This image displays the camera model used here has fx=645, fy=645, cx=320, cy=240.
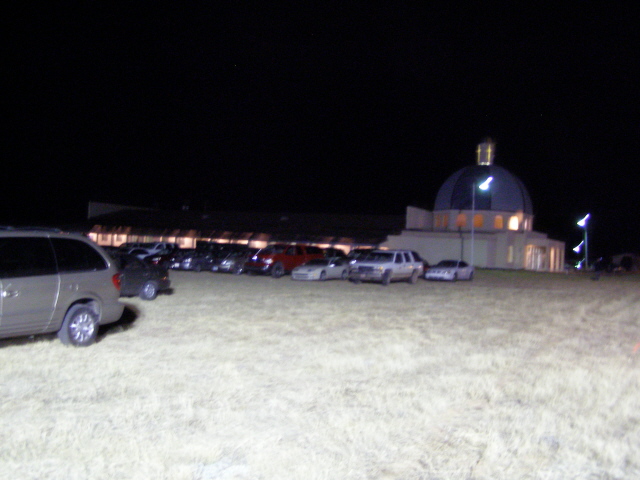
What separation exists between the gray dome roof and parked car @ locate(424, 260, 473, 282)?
2117 centimetres

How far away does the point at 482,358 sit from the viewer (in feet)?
33.0

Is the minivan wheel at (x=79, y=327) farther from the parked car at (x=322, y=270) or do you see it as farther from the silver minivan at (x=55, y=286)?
the parked car at (x=322, y=270)

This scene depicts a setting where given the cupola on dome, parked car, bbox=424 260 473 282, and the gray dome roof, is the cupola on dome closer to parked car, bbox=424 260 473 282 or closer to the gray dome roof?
the gray dome roof

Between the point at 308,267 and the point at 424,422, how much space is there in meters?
21.8

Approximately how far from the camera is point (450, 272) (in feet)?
105

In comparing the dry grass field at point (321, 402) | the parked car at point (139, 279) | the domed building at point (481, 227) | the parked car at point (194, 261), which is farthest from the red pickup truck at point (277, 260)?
the domed building at point (481, 227)

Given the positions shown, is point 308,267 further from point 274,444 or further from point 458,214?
point 458,214

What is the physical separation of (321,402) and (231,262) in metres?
25.4

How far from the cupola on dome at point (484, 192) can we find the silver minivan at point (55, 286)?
4577 cm

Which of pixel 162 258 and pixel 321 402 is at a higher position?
pixel 162 258

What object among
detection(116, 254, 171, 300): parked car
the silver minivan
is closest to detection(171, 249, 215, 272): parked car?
detection(116, 254, 171, 300): parked car

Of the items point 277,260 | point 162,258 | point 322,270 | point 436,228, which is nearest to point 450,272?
point 322,270

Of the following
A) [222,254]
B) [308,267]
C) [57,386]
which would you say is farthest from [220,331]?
[222,254]

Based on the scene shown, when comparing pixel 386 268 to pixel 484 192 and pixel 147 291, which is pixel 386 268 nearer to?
pixel 147 291
